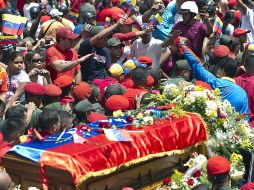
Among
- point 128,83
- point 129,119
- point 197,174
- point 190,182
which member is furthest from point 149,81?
point 190,182

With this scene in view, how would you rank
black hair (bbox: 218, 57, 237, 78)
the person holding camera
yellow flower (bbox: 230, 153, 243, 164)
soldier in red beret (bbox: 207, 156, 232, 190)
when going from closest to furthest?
1. soldier in red beret (bbox: 207, 156, 232, 190)
2. yellow flower (bbox: 230, 153, 243, 164)
3. black hair (bbox: 218, 57, 237, 78)
4. the person holding camera

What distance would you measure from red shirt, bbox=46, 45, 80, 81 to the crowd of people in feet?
0.05

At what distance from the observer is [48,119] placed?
7.31 meters

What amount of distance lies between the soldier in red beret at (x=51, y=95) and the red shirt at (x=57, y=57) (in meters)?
1.20

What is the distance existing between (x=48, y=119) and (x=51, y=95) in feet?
4.55

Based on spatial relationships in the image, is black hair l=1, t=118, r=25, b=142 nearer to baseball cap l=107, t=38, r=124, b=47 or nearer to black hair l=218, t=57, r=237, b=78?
black hair l=218, t=57, r=237, b=78

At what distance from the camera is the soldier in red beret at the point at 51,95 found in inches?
341

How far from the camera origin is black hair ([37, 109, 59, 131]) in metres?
7.31

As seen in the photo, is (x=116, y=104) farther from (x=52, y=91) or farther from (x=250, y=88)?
(x=250, y=88)

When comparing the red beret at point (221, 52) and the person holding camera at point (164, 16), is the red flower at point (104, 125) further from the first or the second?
the person holding camera at point (164, 16)

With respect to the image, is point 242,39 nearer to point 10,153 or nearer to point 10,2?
point 10,2

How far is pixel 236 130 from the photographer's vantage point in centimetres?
837

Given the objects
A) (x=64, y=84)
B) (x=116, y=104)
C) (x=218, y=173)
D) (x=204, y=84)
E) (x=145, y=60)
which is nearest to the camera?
(x=218, y=173)

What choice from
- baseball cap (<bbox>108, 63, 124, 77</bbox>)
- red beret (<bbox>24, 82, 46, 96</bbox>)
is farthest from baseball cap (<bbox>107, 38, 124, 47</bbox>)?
red beret (<bbox>24, 82, 46, 96</bbox>)
